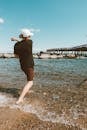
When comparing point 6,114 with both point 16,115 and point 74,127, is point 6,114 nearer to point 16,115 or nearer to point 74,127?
point 16,115

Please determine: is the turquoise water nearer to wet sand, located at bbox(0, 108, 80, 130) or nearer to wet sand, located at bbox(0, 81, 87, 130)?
Result: wet sand, located at bbox(0, 81, 87, 130)

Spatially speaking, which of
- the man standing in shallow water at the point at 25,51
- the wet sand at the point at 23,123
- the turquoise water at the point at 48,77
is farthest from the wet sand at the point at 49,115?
the turquoise water at the point at 48,77

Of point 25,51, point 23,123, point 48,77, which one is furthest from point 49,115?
point 48,77

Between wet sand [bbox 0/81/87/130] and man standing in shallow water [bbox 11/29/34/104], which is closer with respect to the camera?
wet sand [bbox 0/81/87/130]

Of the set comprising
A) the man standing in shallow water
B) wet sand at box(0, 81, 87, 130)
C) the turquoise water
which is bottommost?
the turquoise water

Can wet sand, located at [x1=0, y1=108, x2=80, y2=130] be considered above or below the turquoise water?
above

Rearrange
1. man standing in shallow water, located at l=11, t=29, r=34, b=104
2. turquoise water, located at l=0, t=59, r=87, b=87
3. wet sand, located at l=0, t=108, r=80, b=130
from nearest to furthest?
1. wet sand, located at l=0, t=108, r=80, b=130
2. man standing in shallow water, located at l=11, t=29, r=34, b=104
3. turquoise water, located at l=0, t=59, r=87, b=87

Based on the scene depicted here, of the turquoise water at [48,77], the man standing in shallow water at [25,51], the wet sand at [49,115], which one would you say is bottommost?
the turquoise water at [48,77]

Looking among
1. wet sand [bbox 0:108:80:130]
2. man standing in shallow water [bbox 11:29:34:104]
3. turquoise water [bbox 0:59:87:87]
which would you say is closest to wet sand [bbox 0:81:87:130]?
wet sand [bbox 0:108:80:130]

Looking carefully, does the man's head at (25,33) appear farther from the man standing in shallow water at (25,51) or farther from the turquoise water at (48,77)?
the turquoise water at (48,77)

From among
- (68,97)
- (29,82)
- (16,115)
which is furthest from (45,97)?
(16,115)

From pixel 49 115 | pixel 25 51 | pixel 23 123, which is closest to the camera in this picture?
pixel 23 123

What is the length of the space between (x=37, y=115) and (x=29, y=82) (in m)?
1.83

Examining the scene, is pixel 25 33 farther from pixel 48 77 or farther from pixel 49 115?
pixel 48 77
